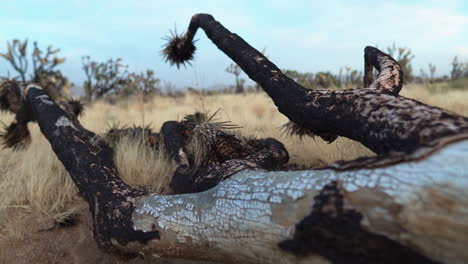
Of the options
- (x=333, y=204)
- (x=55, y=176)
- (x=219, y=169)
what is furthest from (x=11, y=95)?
(x=333, y=204)

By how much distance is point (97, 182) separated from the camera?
6.35ft

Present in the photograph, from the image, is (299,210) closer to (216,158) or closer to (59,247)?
(216,158)

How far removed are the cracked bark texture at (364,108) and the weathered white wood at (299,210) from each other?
149 millimetres

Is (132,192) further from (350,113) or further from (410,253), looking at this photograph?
(410,253)

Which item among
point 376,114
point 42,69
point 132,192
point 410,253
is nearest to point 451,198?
point 410,253

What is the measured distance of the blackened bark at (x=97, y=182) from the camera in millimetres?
1700

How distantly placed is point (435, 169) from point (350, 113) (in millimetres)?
609

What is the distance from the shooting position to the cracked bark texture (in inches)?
51.1

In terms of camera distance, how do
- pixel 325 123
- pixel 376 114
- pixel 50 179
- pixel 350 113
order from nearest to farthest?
pixel 376 114 → pixel 350 113 → pixel 325 123 → pixel 50 179

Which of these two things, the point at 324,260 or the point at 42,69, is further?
the point at 42,69

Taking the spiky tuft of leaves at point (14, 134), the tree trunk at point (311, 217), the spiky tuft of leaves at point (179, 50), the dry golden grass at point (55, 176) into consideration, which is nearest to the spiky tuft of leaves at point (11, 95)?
the spiky tuft of leaves at point (14, 134)

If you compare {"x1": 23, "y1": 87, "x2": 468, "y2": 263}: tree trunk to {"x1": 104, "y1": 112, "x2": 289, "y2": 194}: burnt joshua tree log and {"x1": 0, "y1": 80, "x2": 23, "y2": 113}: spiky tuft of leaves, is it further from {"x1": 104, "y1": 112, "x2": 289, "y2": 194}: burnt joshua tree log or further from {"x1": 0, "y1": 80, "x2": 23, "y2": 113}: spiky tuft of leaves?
{"x1": 0, "y1": 80, "x2": 23, "y2": 113}: spiky tuft of leaves

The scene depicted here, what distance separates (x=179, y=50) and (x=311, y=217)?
2.70 meters

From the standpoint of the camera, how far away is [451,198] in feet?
3.31
